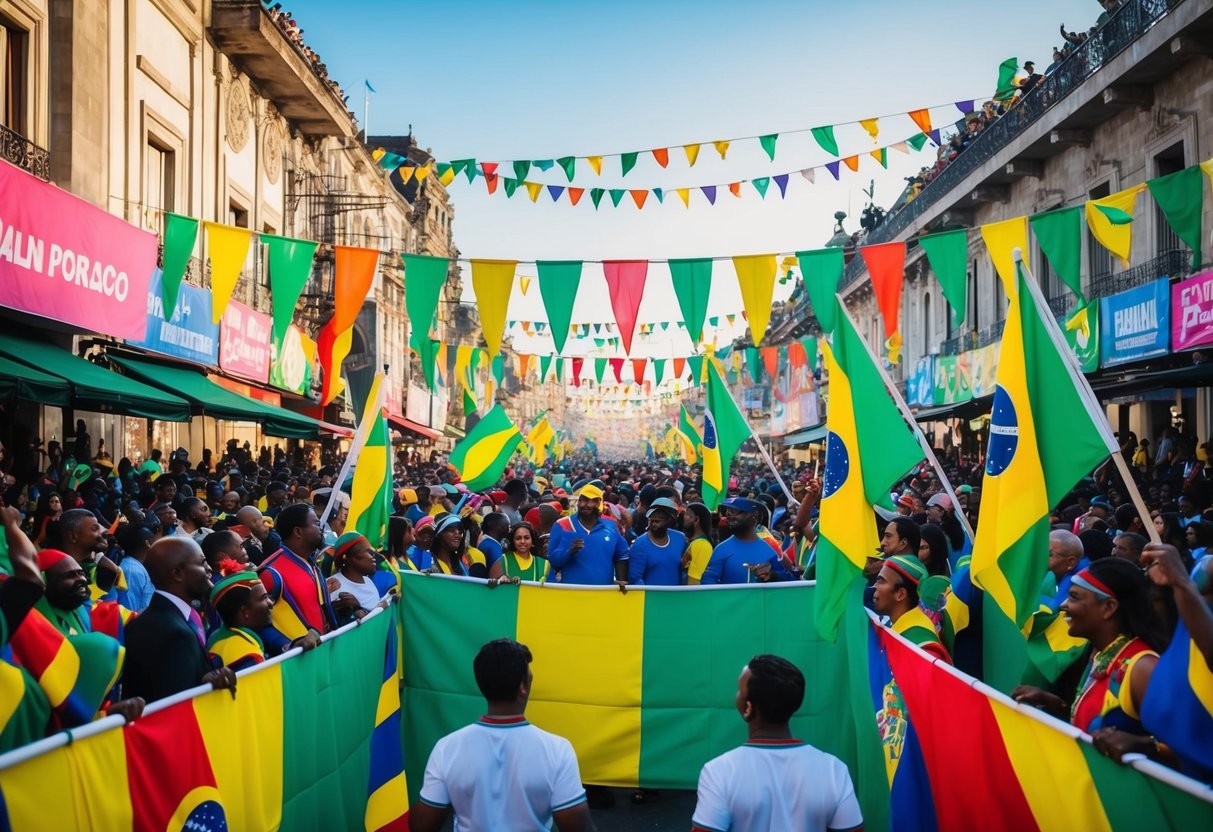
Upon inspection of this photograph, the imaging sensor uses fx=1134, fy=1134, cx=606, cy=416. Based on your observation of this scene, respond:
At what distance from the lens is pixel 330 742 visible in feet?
17.5

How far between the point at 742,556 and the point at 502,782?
4.52 meters

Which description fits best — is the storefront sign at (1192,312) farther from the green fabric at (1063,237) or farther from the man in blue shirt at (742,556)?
the man in blue shirt at (742,556)

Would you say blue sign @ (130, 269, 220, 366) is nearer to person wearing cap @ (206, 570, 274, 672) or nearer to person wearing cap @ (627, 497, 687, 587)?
person wearing cap @ (627, 497, 687, 587)

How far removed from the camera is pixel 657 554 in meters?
8.41

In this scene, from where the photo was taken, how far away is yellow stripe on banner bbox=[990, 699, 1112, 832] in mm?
3467

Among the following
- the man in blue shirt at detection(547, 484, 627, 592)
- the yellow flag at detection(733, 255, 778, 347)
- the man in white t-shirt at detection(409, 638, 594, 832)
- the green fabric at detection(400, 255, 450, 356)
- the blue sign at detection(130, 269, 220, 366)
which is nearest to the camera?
the man in white t-shirt at detection(409, 638, 594, 832)

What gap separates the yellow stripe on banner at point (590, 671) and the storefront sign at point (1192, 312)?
10.9 m

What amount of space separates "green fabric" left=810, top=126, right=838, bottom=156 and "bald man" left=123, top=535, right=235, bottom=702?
10.6m

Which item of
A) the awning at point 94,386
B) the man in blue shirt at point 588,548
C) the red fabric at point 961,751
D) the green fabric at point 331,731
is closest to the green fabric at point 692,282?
the man in blue shirt at point 588,548

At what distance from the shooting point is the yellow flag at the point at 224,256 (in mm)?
11406

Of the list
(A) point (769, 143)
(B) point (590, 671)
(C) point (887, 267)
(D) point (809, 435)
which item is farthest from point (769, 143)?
(D) point (809, 435)

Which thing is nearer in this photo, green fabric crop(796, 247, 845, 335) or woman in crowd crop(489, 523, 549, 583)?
woman in crowd crop(489, 523, 549, 583)

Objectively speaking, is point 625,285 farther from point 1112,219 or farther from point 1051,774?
point 1051,774

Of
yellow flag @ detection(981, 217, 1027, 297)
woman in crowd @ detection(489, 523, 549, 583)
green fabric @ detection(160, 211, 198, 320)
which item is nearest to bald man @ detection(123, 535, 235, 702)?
woman in crowd @ detection(489, 523, 549, 583)
